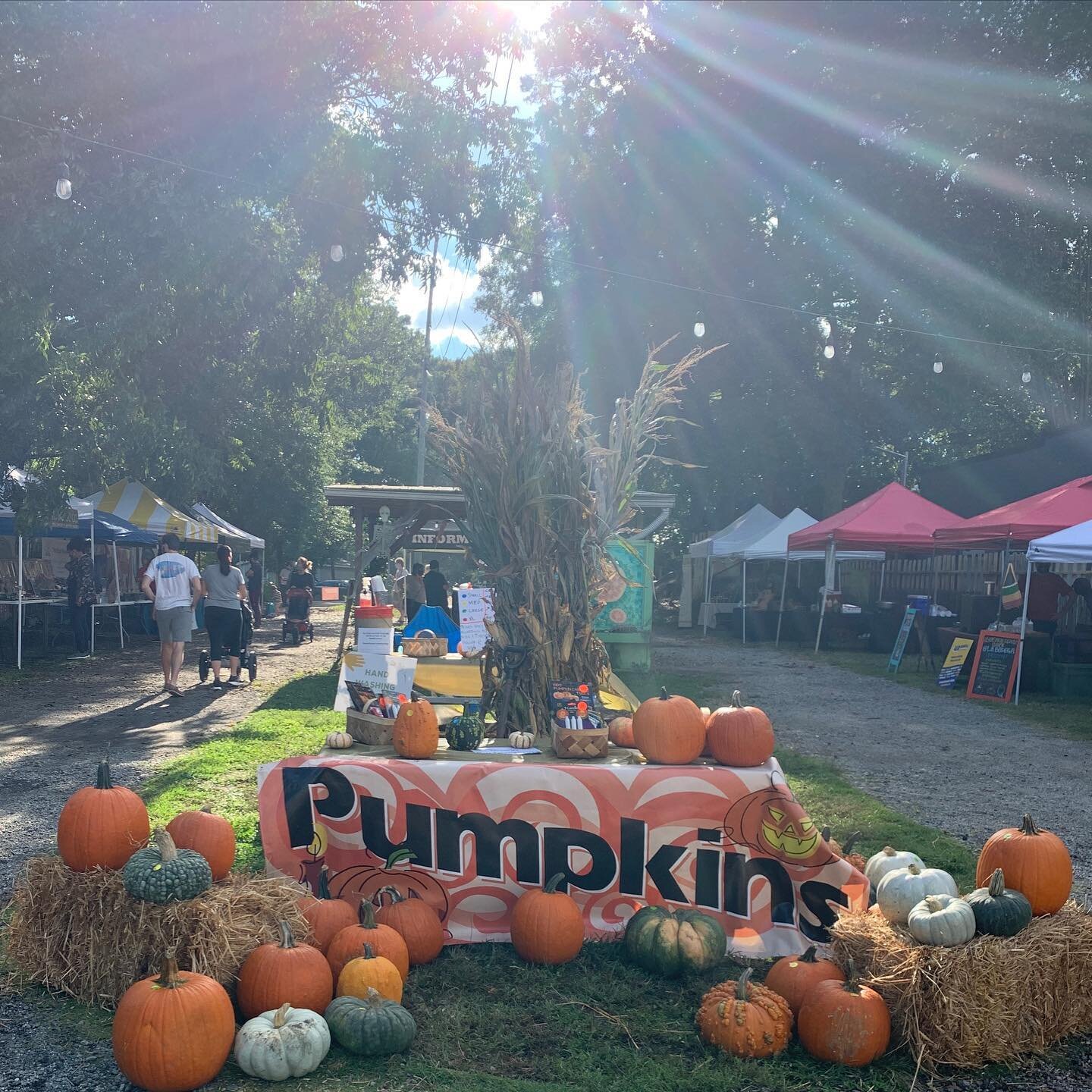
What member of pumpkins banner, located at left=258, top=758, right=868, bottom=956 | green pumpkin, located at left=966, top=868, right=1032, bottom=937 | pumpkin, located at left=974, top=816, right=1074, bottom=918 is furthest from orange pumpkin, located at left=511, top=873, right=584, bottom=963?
pumpkin, located at left=974, top=816, right=1074, bottom=918

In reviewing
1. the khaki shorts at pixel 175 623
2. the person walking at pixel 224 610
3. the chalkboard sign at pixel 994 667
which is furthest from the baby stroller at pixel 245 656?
the chalkboard sign at pixel 994 667

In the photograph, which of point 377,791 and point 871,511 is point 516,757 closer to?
point 377,791

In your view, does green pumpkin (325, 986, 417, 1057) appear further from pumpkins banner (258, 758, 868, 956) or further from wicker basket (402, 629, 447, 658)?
wicker basket (402, 629, 447, 658)

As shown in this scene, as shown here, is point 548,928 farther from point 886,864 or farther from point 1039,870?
point 1039,870

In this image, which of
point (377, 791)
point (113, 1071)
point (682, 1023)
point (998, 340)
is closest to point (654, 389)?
point (377, 791)

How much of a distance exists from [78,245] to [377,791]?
11.9m

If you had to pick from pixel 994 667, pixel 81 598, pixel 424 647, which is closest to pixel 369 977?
pixel 424 647

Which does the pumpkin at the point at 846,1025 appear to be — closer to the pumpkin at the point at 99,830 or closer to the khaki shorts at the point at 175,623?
the pumpkin at the point at 99,830

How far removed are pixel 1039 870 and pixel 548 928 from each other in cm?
191

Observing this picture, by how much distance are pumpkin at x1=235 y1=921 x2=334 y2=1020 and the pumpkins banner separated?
854 mm

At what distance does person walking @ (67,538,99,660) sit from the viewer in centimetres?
1566

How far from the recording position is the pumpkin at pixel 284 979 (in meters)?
3.44

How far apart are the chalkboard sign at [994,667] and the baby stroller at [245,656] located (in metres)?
9.41

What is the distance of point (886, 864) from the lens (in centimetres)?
405
